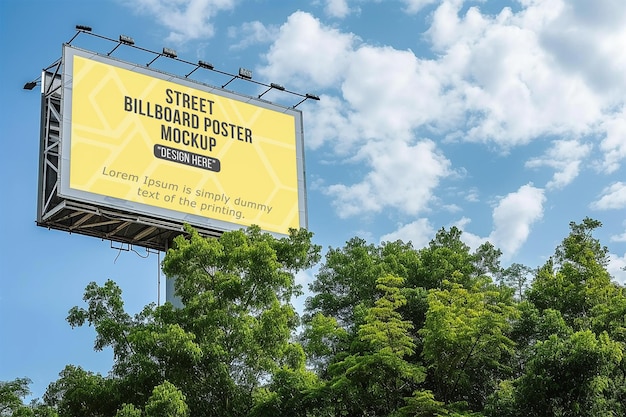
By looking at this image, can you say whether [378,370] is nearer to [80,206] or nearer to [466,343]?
[466,343]

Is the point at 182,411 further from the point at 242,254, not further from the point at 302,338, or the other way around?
the point at 302,338

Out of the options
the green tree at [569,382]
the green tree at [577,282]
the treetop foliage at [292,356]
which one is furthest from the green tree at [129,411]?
the green tree at [577,282]

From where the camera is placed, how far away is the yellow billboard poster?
86.5 ft

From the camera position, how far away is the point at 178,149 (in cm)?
2798

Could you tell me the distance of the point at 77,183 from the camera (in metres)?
25.5

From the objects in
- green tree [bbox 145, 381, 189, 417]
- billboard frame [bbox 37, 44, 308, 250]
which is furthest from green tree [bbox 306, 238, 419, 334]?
green tree [bbox 145, 381, 189, 417]

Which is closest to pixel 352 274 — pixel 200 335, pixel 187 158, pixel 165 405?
pixel 187 158

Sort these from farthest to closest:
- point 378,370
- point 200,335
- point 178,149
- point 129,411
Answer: point 178,149, point 378,370, point 200,335, point 129,411

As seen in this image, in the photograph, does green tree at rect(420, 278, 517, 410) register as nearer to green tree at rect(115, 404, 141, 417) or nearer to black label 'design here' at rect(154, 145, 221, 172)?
black label 'design here' at rect(154, 145, 221, 172)

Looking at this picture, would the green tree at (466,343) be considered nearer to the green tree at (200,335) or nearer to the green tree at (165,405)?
the green tree at (200,335)

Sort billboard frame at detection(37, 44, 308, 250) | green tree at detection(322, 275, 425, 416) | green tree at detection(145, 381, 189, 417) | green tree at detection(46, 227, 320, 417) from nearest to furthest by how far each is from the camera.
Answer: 1. green tree at detection(145, 381, 189, 417)
2. green tree at detection(46, 227, 320, 417)
3. green tree at detection(322, 275, 425, 416)
4. billboard frame at detection(37, 44, 308, 250)

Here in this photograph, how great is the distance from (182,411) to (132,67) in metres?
11.6

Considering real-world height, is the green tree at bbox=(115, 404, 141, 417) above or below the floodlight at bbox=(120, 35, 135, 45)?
below

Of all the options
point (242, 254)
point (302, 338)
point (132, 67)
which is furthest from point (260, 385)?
point (132, 67)
